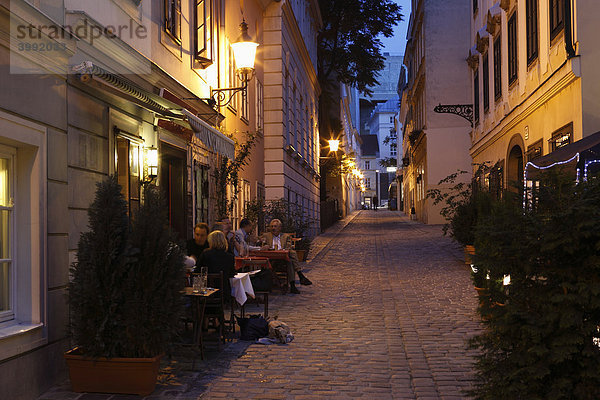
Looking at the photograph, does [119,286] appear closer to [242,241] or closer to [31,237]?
[31,237]

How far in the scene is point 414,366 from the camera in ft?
20.6

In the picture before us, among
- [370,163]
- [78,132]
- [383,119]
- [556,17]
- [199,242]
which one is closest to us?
[78,132]

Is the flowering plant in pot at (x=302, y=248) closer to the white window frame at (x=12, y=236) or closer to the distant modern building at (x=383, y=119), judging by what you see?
the white window frame at (x=12, y=236)

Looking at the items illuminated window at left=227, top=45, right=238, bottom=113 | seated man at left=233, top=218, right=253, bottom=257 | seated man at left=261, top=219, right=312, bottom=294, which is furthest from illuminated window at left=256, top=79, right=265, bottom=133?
seated man at left=233, top=218, right=253, bottom=257

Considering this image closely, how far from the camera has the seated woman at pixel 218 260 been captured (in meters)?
8.05

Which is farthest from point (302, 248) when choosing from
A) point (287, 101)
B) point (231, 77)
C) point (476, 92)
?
point (476, 92)

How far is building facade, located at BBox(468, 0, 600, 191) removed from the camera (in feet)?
37.0

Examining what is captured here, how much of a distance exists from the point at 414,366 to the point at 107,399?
2.89 meters

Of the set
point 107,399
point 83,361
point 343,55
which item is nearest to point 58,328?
point 83,361

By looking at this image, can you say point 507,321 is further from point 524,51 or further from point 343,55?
point 343,55

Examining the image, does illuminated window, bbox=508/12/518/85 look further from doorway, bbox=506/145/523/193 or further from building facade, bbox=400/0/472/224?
building facade, bbox=400/0/472/224

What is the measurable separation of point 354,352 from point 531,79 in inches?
407

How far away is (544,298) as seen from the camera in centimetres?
362

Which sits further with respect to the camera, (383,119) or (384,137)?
(383,119)
